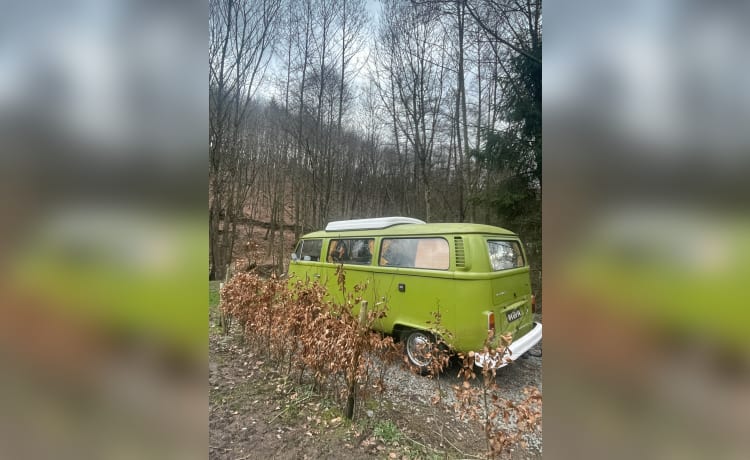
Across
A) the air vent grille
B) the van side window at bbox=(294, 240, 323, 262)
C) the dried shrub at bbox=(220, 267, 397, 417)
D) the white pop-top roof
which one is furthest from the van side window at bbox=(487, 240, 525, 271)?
the van side window at bbox=(294, 240, 323, 262)

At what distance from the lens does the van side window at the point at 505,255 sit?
110 inches

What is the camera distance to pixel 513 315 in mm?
2855

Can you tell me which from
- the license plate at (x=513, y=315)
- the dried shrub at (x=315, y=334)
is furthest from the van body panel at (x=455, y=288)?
the dried shrub at (x=315, y=334)

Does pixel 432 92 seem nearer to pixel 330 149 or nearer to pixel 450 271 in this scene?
pixel 330 149

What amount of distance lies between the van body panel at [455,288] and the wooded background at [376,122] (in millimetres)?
2074

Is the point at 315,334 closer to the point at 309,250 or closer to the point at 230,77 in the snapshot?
the point at 309,250

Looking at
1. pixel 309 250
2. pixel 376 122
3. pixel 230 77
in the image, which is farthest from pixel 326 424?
pixel 376 122

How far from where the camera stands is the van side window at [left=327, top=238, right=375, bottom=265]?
11.5ft

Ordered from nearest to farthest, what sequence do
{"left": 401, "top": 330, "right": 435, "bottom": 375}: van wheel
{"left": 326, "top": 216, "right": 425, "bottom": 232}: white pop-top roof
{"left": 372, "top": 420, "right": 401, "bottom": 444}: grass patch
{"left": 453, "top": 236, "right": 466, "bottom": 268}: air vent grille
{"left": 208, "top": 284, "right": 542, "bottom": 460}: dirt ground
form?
{"left": 208, "top": 284, "right": 542, "bottom": 460}: dirt ground → {"left": 372, "top": 420, "right": 401, "bottom": 444}: grass patch → {"left": 453, "top": 236, "right": 466, "bottom": 268}: air vent grille → {"left": 401, "top": 330, "right": 435, "bottom": 375}: van wheel → {"left": 326, "top": 216, "right": 425, "bottom": 232}: white pop-top roof

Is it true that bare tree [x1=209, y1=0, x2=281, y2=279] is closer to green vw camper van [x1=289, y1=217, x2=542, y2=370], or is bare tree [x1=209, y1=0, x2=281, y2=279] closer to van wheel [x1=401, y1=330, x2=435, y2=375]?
green vw camper van [x1=289, y1=217, x2=542, y2=370]

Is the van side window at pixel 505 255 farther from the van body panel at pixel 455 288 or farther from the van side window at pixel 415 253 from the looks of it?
the van side window at pixel 415 253

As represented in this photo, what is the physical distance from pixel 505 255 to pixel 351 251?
5.92 ft

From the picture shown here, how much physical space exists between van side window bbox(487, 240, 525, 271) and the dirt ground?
3.95ft
